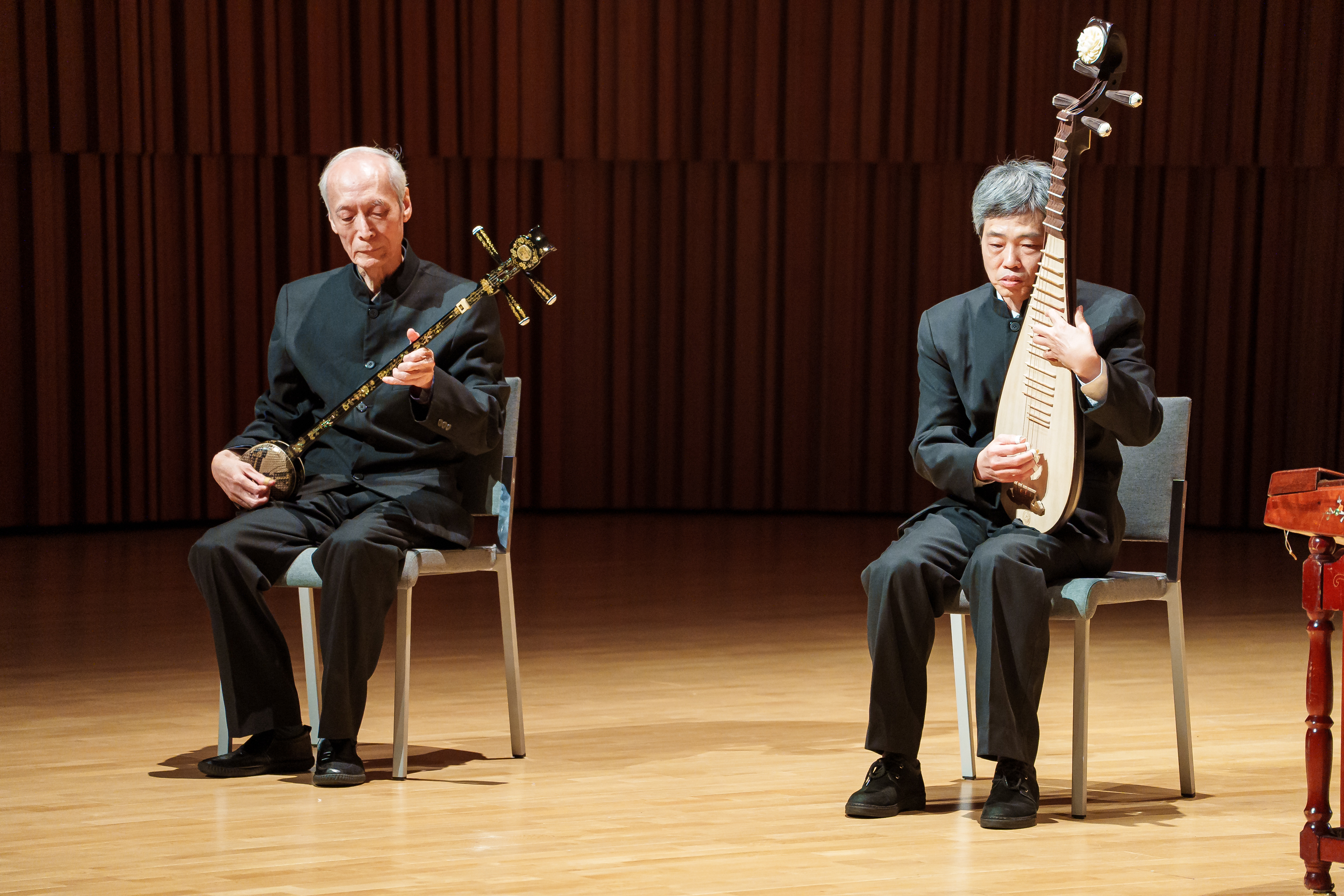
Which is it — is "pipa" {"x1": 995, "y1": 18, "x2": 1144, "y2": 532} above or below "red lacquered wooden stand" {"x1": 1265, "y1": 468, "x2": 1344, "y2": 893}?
above

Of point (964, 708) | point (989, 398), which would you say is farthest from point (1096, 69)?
point (964, 708)

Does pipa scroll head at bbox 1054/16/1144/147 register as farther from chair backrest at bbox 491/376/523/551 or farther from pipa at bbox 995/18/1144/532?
chair backrest at bbox 491/376/523/551

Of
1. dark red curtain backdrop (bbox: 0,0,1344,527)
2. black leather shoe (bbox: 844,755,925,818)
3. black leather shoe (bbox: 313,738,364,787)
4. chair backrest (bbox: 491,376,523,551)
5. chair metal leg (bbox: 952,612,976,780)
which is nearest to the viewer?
black leather shoe (bbox: 844,755,925,818)

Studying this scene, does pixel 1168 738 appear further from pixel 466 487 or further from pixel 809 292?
pixel 809 292

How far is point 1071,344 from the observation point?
2.87 metres

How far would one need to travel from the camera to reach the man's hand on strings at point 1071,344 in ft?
9.38

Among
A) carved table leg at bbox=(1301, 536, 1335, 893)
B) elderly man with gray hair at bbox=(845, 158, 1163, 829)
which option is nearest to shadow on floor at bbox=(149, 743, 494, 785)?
elderly man with gray hair at bbox=(845, 158, 1163, 829)

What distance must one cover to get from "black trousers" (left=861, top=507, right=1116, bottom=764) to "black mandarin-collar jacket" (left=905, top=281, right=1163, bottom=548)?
8 centimetres

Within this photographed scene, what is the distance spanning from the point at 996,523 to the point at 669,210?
5.60 metres

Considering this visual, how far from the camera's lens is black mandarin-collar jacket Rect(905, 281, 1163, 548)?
307 cm

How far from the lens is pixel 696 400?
8648mm

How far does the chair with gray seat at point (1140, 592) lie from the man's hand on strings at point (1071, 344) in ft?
1.20

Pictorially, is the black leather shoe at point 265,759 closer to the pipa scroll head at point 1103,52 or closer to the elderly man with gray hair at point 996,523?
the elderly man with gray hair at point 996,523

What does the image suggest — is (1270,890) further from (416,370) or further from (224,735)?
(224,735)
